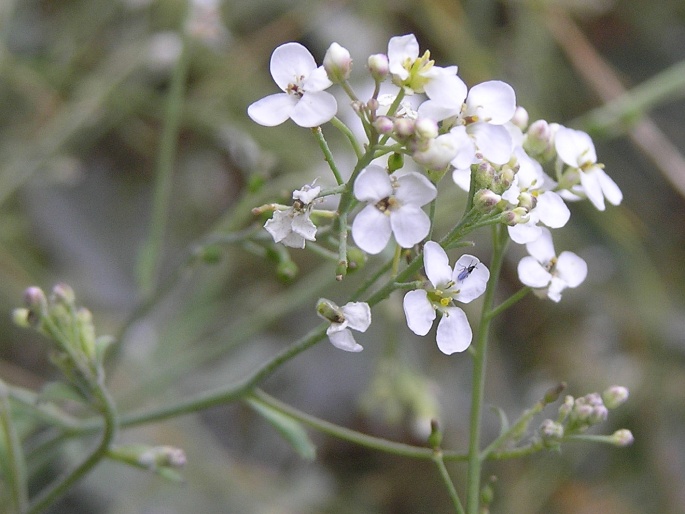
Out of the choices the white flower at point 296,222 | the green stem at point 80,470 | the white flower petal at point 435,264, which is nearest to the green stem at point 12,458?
the green stem at point 80,470

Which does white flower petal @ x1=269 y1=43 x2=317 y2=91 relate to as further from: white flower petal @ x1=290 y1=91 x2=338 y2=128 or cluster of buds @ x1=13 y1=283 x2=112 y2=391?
cluster of buds @ x1=13 y1=283 x2=112 y2=391

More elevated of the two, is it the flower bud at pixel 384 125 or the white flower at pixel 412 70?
the white flower at pixel 412 70

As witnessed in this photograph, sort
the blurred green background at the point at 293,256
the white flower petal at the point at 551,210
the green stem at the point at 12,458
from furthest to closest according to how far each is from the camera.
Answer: the blurred green background at the point at 293,256, the green stem at the point at 12,458, the white flower petal at the point at 551,210

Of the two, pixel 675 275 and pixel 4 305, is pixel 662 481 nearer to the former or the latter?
pixel 675 275

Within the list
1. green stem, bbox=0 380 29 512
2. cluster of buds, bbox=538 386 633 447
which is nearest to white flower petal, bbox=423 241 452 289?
cluster of buds, bbox=538 386 633 447

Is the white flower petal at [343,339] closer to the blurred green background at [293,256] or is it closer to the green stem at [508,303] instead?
the green stem at [508,303]

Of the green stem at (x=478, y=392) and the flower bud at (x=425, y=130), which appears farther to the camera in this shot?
the green stem at (x=478, y=392)

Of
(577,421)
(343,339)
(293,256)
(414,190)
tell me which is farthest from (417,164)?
(293,256)
